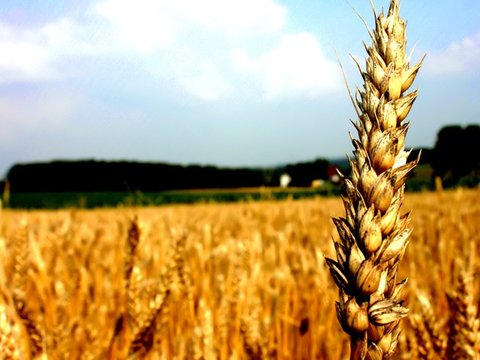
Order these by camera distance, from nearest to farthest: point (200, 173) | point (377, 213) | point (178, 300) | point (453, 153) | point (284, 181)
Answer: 1. point (377, 213)
2. point (453, 153)
3. point (178, 300)
4. point (284, 181)
5. point (200, 173)

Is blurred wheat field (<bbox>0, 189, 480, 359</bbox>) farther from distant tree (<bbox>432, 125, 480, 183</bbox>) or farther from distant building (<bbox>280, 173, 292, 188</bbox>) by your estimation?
distant building (<bbox>280, 173, 292, 188</bbox>)

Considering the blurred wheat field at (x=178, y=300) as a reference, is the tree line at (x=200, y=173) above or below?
above

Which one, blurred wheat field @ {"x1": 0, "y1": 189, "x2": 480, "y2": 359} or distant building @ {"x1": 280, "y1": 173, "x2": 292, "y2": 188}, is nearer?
blurred wheat field @ {"x1": 0, "y1": 189, "x2": 480, "y2": 359}

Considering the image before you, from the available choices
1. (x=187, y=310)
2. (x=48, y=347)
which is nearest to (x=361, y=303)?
(x=48, y=347)

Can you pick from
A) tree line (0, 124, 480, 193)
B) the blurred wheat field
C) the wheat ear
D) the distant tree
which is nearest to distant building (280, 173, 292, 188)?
tree line (0, 124, 480, 193)

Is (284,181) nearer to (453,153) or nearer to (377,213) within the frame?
(453,153)

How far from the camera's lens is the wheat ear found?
1.77 feet

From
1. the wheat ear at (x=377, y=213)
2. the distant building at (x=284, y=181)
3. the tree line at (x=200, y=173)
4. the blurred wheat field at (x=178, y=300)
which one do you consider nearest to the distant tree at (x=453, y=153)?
the tree line at (x=200, y=173)

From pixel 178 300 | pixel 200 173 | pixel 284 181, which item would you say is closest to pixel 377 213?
pixel 178 300

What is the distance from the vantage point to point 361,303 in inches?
22.0

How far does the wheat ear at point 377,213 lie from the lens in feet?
1.77

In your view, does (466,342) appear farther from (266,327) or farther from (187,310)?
(187,310)

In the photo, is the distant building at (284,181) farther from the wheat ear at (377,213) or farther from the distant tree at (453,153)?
the wheat ear at (377,213)

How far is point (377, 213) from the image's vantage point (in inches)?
21.5
